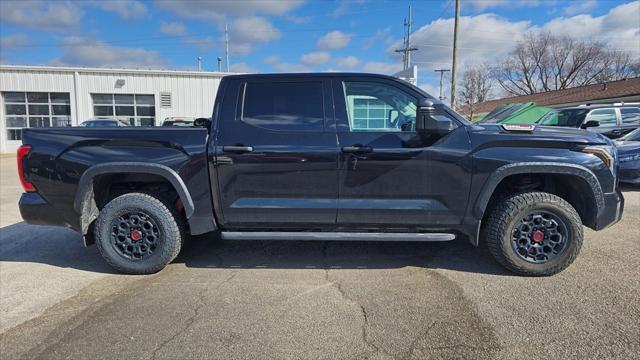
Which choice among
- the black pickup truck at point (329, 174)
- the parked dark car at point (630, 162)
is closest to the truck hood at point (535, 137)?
the black pickup truck at point (329, 174)

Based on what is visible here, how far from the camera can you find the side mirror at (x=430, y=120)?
351 cm

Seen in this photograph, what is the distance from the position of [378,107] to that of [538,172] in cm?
162

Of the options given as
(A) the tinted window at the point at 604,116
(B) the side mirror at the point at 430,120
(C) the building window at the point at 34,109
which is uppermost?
(C) the building window at the point at 34,109

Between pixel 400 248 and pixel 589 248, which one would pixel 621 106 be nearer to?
pixel 589 248

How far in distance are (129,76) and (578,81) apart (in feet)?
173

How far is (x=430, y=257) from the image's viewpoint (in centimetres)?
439

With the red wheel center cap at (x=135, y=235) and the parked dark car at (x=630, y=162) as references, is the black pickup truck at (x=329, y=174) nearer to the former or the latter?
the red wheel center cap at (x=135, y=235)

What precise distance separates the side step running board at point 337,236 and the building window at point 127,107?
22.6m

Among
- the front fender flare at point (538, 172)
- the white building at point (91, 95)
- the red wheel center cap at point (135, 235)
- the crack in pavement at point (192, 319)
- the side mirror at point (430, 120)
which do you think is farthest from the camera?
the white building at point (91, 95)

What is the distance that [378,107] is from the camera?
388 centimetres

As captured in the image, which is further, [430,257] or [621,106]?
[621,106]

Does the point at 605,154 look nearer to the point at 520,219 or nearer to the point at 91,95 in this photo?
the point at 520,219

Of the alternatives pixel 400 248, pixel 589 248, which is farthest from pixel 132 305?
pixel 589 248

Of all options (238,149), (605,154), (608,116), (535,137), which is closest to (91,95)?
(238,149)
